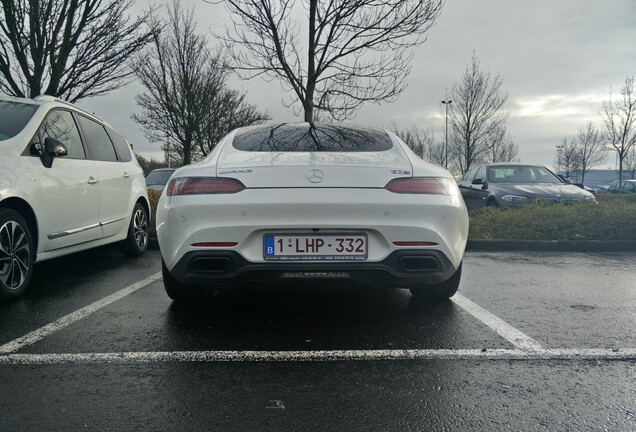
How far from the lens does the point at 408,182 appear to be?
3.13 metres

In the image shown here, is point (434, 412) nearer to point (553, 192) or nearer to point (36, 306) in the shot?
point (36, 306)

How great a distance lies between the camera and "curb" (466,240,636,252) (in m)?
7.59

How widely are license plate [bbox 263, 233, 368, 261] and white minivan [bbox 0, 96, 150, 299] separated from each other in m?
2.22

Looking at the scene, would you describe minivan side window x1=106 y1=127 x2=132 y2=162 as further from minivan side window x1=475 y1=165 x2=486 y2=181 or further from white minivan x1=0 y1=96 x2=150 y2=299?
minivan side window x1=475 y1=165 x2=486 y2=181

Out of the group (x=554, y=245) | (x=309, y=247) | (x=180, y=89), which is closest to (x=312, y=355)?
(x=309, y=247)

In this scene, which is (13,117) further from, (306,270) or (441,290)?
(441,290)

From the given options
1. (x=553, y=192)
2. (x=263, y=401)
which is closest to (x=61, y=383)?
(x=263, y=401)

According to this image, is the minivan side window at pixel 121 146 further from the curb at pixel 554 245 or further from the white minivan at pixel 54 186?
the curb at pixel 554 245

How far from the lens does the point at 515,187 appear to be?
34.8ft

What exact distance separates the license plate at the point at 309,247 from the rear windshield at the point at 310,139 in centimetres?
78

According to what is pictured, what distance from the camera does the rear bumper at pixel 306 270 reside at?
2.98 metres

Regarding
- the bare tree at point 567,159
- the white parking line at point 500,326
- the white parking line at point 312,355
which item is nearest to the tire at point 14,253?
the white parking line at point 312,355

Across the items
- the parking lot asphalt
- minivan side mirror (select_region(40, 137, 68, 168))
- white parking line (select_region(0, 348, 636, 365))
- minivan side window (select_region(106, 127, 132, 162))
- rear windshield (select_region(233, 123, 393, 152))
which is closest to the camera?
the parking lot asphalt

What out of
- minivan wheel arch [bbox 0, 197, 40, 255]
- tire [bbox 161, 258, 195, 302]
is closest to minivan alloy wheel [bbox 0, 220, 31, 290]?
minivan wheel arch [bbox 0, 197, 40, 255]
